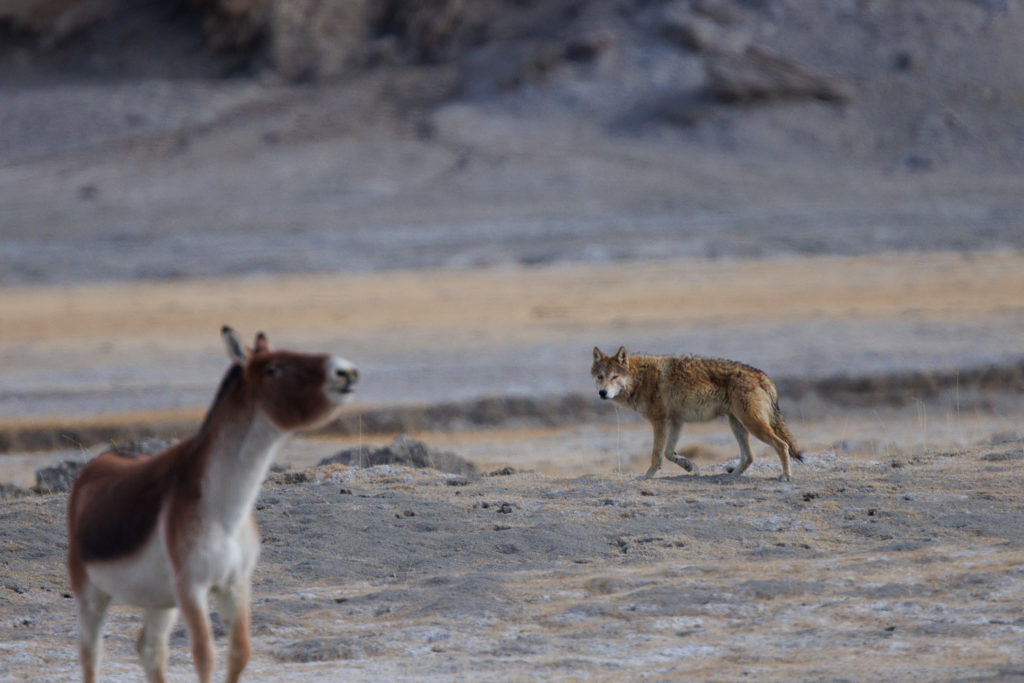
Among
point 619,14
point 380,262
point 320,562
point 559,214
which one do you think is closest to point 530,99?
point 619,14

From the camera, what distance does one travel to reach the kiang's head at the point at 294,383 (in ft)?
15.6

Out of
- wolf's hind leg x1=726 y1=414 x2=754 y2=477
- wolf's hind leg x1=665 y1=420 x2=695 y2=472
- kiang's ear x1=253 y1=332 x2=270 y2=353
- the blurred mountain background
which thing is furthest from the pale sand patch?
kiang's ear x1=253 y1=332 x2=270 y2=353

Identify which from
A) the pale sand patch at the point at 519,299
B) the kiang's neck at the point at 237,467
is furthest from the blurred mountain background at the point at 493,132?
the kiang's neck at the point at 237,467

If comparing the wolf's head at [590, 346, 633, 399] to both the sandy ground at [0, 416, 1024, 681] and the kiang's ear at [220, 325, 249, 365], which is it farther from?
the kiang's ear at [220, 325, 249, 365]

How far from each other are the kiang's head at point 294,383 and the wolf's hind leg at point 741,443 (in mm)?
5125

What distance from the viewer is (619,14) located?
58281mm

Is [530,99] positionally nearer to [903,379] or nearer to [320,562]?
[903,379]

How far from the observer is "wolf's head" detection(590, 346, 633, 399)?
382 inches

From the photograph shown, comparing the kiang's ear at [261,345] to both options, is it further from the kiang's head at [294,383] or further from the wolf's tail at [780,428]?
the wolf's tail at [780,428]

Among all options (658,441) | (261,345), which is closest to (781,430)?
(658,441)

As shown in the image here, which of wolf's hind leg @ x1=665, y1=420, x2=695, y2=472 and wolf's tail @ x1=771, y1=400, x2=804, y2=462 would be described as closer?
wolf's tail @ x1=771, y1=400, x2=804, y2=462

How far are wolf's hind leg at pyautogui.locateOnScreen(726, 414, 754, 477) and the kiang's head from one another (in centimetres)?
513

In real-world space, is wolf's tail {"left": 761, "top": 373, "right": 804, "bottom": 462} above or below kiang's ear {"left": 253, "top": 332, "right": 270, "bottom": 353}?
below

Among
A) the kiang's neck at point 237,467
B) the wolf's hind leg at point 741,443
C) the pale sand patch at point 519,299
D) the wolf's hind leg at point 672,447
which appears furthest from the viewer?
the pale sand patch at point 519,299
